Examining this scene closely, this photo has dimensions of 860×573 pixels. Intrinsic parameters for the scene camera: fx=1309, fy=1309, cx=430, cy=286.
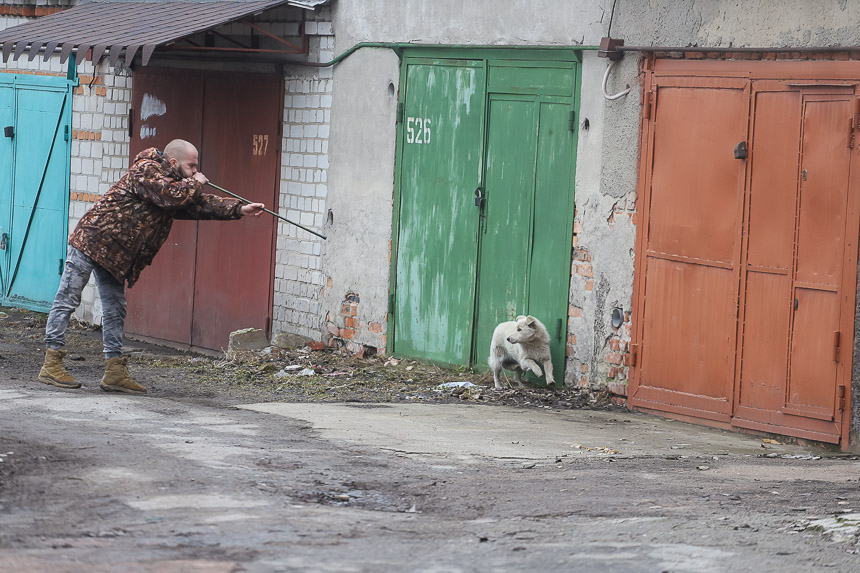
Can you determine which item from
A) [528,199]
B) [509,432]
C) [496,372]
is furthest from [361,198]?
[509,432]

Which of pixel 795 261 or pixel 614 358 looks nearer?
pixel 795 261

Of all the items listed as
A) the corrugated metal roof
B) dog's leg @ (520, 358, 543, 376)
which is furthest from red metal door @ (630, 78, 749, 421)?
the corrugated metal roof

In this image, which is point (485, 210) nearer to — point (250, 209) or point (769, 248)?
point (250, 209)

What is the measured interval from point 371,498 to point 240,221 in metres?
6.18

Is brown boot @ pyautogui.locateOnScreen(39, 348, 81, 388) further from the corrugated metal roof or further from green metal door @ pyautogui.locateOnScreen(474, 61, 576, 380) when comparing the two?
green metal door @ pyautogui.locateOnScreen(474, 61, 576, 380)

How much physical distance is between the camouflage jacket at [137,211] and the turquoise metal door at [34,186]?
501 centimetres

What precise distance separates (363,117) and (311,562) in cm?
649

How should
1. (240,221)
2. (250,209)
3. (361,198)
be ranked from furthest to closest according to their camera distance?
(240,221), (361,198), (250,209)

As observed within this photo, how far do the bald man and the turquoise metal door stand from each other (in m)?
4.84

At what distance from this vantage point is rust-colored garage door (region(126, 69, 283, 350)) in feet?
36.7

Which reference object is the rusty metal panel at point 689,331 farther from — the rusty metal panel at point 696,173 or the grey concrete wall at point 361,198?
the grey concrete wall at point 361,198

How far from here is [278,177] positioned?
11102 millimetres

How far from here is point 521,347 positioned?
352 inches

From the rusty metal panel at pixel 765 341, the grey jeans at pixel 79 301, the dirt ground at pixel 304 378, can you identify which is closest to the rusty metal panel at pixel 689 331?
the rusty metal panel at pixel 765 341
